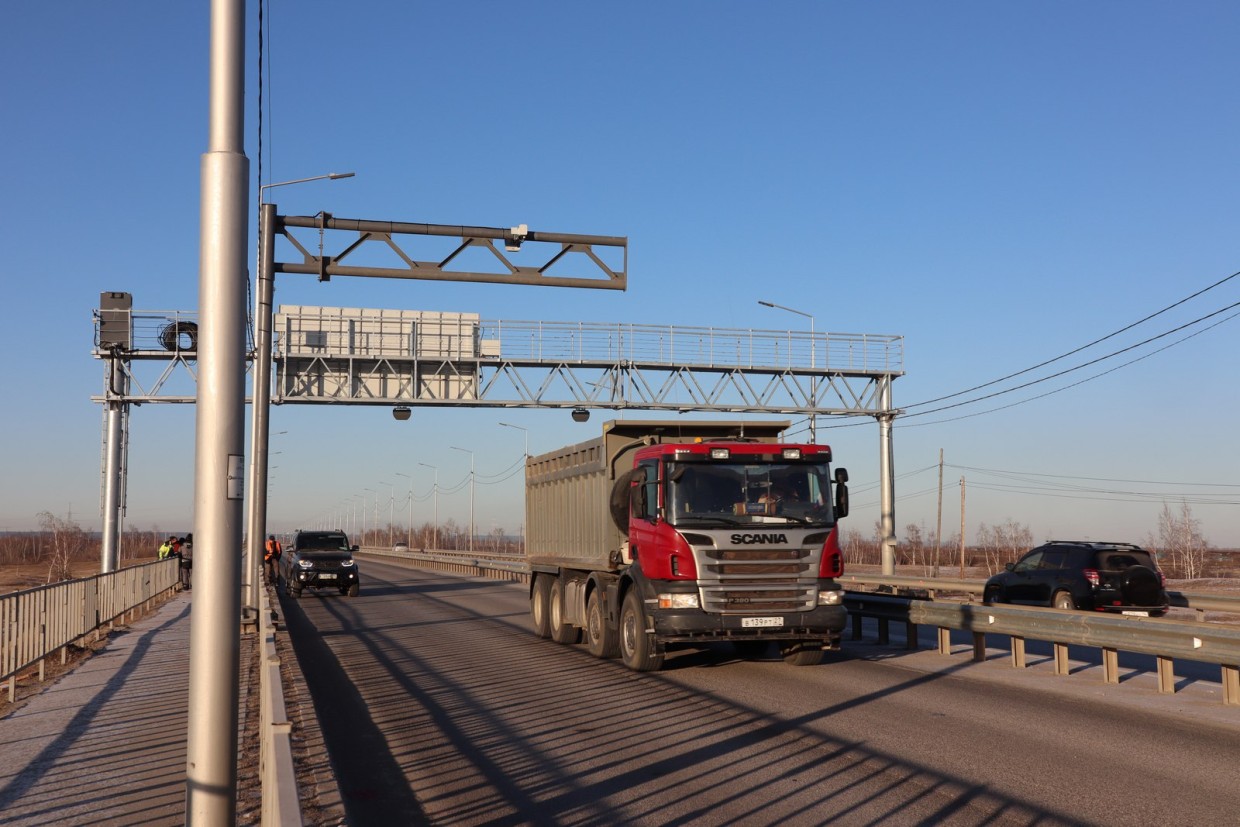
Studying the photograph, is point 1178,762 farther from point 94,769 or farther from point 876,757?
point 94,769

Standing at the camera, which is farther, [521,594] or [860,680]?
[521,594]

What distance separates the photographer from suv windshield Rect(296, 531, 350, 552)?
124 ft

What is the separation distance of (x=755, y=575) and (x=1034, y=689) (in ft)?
11.6

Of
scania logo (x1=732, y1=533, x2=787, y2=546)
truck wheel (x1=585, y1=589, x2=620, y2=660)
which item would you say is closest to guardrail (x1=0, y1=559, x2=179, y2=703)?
truck wheel (x1=585, y1=589, x2=620, y2=660)

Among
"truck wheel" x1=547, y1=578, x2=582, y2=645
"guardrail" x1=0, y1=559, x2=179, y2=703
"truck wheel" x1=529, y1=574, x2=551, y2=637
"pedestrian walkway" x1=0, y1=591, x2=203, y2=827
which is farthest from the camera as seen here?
"truck wheel" x1=529, y1=574, x2=551, y2=637

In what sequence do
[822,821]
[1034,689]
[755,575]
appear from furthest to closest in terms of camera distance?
[755,575] < [1034,689] < [822,821]

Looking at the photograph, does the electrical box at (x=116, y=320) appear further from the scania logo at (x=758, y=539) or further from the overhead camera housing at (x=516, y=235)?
the scania logo at (x=758, y=539)

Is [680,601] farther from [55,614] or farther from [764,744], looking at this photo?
[55,614]

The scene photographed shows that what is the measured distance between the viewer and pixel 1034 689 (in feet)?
45.0

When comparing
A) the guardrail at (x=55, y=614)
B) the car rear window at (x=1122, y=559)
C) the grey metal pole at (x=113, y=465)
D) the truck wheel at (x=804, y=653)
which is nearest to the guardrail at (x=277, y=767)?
the guardrail at (x=55, y=614)

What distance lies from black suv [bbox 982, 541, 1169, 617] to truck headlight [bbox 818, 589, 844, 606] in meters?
9.27

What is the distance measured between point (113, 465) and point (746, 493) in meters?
26.1

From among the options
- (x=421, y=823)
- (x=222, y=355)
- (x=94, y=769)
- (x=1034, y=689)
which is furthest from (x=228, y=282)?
(x=1034, y=689)

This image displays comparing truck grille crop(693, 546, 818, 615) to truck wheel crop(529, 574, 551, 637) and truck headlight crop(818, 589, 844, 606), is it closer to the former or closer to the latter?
truck headlight crop(818, 589, 844, 606)
